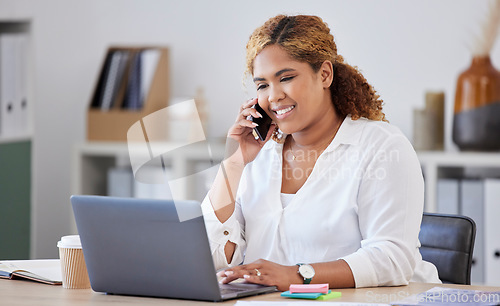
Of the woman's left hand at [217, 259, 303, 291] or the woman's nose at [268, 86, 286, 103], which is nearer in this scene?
the woman's left hand at [217, 259, 303, 291]

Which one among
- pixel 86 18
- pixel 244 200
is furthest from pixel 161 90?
pixel 244 200

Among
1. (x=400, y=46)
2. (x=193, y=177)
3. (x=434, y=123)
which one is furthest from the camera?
(x=400, y=46)

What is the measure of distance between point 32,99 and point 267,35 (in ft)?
5.95

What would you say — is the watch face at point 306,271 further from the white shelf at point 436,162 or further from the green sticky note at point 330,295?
the white shelf at point 436,162

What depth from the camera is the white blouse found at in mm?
1600

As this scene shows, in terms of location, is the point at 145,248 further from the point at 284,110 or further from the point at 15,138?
the point at 15,138

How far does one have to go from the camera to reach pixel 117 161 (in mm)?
3846

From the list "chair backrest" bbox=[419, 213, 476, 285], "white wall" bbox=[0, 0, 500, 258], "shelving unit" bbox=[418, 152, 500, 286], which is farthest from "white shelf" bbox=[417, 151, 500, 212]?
"chair backrest" bbox=[419, 213, 476, 285]

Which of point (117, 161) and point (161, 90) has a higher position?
point (161, 90)

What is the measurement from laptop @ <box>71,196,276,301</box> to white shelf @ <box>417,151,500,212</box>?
170 centimetres

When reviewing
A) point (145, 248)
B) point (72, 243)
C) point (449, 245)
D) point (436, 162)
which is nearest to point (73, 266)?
point (72, 243)

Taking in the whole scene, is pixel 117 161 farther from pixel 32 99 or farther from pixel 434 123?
pixel 434 123

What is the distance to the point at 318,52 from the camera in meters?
1.81

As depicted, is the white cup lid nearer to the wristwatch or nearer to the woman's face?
the wristwatch
